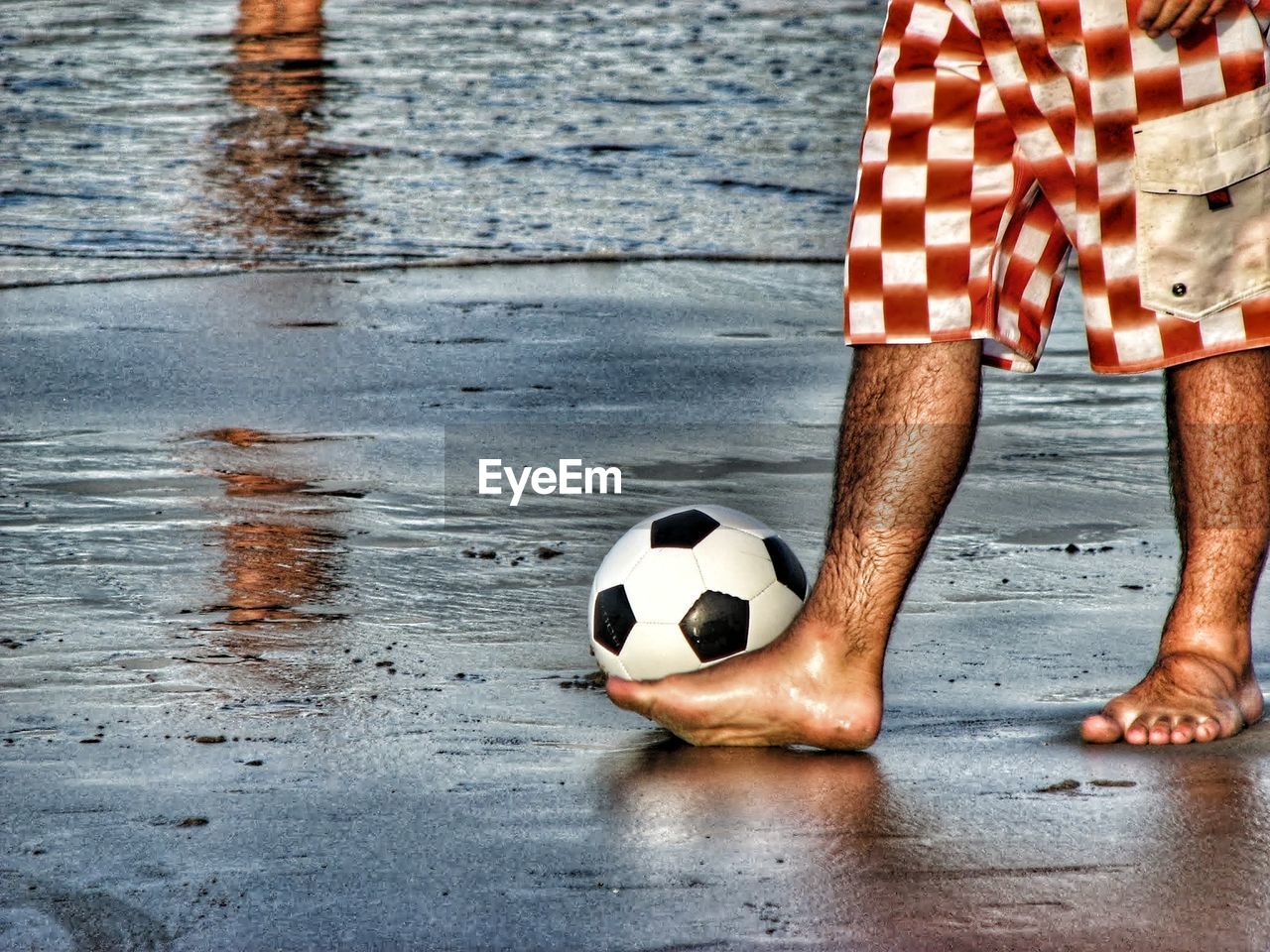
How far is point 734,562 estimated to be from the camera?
3543mm

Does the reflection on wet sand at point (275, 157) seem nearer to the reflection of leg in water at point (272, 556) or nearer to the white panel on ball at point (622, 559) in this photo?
the reflection of leg in water at point (272, 556)

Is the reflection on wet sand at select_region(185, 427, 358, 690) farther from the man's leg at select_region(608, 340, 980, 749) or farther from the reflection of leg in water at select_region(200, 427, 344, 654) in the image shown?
the man's leg at select_region(608, 340, 980, 749)

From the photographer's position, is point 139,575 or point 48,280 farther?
point 48,280

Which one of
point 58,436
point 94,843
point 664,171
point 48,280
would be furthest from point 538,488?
point 664,171

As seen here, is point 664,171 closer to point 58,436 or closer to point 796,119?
point 796,119

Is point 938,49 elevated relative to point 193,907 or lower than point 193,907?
elevated

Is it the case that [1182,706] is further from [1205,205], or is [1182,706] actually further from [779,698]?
[1205,205]

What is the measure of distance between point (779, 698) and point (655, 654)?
0.31 meters

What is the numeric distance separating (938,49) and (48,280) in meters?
5.56

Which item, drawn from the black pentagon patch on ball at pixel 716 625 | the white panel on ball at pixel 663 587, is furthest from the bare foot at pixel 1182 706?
the white panel on ball at pixel 663 587

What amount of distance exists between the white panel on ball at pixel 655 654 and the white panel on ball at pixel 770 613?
0.12 m

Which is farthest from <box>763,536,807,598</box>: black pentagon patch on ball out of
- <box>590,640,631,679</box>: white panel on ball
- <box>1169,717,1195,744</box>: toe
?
<box>1169,717,1195,744</box>: toe

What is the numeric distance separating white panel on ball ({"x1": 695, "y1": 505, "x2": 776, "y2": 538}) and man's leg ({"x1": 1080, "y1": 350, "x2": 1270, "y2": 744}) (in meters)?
0.74

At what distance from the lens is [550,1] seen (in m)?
17.6
